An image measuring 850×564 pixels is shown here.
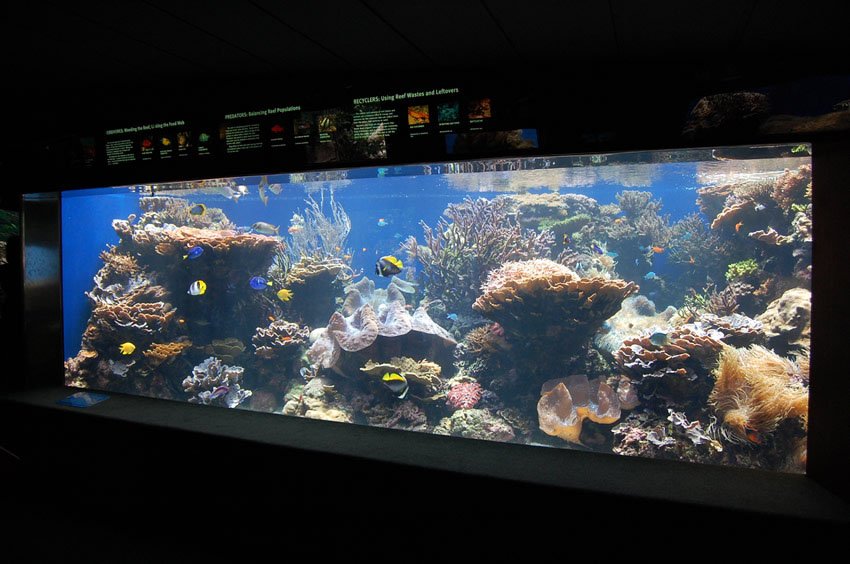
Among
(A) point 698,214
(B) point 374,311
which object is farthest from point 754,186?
(B) point 374,311

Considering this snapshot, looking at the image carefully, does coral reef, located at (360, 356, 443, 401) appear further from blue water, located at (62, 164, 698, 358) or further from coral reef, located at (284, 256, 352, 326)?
blue water, located at (62, 164, 698, 358)

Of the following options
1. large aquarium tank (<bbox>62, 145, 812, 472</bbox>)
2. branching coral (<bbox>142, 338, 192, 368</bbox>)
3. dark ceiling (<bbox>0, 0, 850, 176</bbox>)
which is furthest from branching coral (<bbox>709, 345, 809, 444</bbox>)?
branching coral (<bbox>142, 338, 192, 368</bbox>)

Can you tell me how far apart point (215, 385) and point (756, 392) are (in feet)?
24.3

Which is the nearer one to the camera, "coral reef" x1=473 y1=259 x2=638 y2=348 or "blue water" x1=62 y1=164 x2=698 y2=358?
"coral reef" x1=473 y1=259 x2=638 y2=348

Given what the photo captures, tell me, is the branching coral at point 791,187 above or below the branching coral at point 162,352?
above

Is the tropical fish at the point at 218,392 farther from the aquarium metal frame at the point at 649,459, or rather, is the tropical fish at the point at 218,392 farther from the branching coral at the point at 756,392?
the branching coral at the point at 756,392

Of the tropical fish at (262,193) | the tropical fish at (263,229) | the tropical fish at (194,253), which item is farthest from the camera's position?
the tropical fish at (262,193)

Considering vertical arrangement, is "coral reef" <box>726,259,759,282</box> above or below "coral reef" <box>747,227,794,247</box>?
below

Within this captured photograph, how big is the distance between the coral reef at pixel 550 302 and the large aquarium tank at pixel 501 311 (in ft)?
0.09

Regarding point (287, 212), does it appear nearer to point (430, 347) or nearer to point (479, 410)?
point (430, 347)

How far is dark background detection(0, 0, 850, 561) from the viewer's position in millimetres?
2453

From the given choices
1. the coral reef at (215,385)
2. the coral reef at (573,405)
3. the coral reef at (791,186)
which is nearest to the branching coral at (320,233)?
the coral reef at (215,385)

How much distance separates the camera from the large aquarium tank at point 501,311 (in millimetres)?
5344

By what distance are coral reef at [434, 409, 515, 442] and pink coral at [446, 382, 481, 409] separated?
0.42ft
